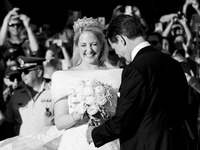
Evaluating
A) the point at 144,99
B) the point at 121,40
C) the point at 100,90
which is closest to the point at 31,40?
the point at 100,90

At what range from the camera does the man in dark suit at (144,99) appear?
→ 140 inches

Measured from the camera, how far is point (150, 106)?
11.7ft

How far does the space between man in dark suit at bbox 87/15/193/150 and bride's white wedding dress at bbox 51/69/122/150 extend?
1.68 ft

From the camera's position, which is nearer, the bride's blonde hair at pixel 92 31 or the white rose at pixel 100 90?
the white rose at pixel 100 90

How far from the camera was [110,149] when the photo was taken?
14.0 feet

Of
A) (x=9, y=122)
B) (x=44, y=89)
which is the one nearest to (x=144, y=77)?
(x=44, y=89)

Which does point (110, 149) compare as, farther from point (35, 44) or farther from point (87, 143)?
point (35, 44)

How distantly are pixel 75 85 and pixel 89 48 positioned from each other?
1.25 feet

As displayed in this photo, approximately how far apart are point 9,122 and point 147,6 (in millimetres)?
5712

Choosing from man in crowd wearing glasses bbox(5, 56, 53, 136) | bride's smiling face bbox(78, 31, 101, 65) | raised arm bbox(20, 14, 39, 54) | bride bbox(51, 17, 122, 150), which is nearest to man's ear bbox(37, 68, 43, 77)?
man in crowd wearing glasses bbox(5, 56, 53, 136)

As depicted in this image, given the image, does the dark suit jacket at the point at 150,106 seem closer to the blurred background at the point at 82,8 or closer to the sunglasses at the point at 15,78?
the sunglasses at the point at 15,78

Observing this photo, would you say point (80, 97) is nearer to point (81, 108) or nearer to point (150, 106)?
point (81, 108)

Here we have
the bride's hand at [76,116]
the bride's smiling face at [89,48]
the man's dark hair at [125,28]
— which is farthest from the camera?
the bride's smiling face at [89,48]

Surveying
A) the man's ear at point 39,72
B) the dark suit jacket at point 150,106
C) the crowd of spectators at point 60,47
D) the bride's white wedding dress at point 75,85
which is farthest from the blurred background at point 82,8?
the dark suit jacket at point 150,106
